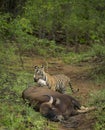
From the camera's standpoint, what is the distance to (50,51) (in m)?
18.8

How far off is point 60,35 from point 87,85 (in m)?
9.77

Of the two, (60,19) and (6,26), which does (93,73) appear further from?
(60,19)

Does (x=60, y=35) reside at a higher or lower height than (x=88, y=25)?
lower

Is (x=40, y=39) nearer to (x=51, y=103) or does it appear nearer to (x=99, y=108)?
(x=51, y=103)

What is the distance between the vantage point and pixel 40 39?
16.4 m

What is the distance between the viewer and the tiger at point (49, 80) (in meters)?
10.7

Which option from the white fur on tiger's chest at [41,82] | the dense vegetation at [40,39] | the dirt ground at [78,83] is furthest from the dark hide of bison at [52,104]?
the white fur on tiger's chest at [41,82]

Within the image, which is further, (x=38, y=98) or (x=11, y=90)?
(x=11, y=90)

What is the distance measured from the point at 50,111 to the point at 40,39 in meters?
8.26

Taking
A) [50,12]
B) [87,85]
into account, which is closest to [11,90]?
[87,85]

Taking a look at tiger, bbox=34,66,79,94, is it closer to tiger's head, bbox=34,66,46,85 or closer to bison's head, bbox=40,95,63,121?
tiger's head, bbox=34,66,46,85

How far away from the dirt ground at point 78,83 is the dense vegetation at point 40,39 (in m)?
0.36

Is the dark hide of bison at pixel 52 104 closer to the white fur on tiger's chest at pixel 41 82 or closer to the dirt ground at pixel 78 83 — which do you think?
the dirt ground at pixel 78 83

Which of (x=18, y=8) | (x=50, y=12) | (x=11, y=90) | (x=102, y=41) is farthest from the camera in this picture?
(x=50, y=12)
